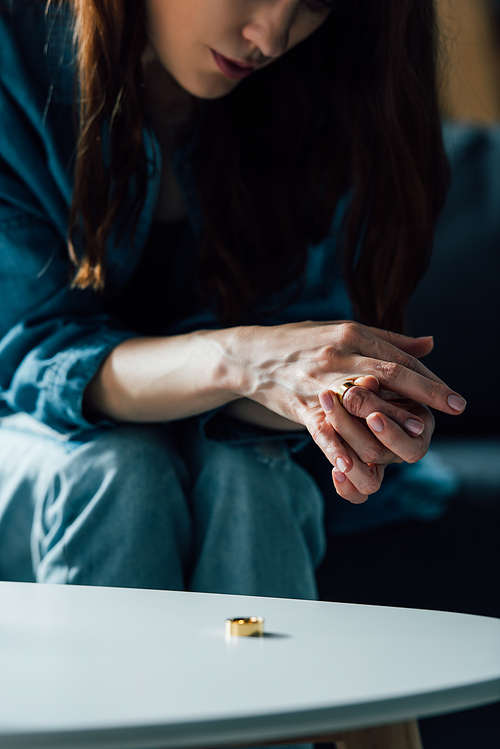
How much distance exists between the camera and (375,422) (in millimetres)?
553

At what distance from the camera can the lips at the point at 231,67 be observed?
0.75 meters

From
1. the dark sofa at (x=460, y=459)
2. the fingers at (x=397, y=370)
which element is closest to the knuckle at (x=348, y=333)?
the fingers at (x=397, y=370)

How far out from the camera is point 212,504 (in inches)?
27.9

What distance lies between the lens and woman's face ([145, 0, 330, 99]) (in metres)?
0.70

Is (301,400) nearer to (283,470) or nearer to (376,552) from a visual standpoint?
(283,470)

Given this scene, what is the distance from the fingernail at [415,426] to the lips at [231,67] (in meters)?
0.42

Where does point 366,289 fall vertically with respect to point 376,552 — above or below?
above

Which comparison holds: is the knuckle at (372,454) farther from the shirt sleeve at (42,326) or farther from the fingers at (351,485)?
the shirt sleeve at (42,326)

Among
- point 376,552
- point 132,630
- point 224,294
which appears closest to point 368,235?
point 224,294

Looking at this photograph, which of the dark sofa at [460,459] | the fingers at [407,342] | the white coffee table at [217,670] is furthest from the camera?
the dark sofa at [460,459]

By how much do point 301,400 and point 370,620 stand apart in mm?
232

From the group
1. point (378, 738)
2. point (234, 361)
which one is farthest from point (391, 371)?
point (378, 738)

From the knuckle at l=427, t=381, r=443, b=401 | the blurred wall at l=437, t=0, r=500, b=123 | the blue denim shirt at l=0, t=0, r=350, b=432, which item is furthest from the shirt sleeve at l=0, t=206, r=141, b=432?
the blurred wall at l=437, t=0, r=500, b=123

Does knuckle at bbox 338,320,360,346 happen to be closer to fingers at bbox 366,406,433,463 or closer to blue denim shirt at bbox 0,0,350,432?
fingers at bbox 366,406,433,463
